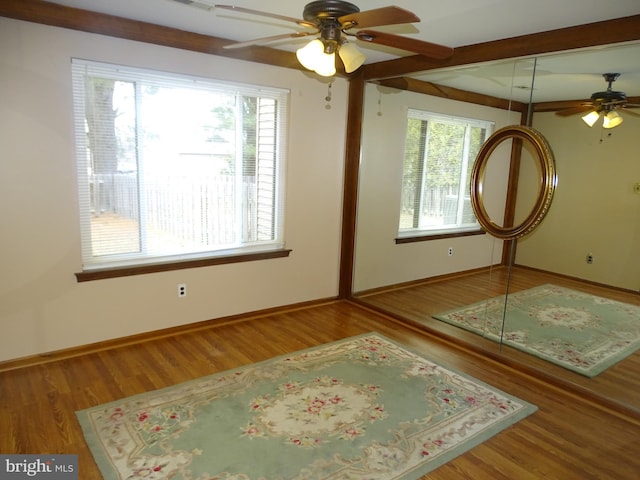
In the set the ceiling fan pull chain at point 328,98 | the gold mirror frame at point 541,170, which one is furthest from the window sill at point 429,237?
the ceiling fan pull chain at point 328,98

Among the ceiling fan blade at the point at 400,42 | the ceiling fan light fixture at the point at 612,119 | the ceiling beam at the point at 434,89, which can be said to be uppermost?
the ceiling beam at the point at 434,89

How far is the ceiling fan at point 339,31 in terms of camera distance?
5.95ft

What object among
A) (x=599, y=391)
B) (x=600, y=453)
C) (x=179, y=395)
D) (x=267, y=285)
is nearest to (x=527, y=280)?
(x=599, y=391)

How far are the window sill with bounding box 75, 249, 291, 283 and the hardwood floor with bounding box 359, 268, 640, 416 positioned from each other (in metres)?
1.27

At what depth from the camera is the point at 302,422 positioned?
2.44 m

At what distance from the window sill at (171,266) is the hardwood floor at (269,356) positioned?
553 millimetres

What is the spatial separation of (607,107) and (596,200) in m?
0.69

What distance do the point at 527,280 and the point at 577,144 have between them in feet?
4.21

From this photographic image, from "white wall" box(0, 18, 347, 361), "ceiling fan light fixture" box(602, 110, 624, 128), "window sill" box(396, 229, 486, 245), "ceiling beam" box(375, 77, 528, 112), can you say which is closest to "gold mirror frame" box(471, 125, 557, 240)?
"ceiling fan light fixture" box(602, 110, 624, 128)

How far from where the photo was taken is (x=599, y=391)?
113 inches

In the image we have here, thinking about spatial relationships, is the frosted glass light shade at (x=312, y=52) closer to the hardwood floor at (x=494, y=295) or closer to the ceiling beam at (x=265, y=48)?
the ceiling beam at (x=265, y=48)

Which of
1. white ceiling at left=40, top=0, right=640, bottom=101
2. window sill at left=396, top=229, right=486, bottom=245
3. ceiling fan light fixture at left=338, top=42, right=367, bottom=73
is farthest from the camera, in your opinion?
window sill at left=396, top=229, right=486, bottom=245

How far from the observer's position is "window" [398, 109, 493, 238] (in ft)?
14.9

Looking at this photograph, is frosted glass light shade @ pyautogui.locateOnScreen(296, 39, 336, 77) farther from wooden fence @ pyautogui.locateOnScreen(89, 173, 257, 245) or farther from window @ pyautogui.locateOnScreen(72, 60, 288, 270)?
wooden fence @ pyautogui.locateOnScreen(89, 173, 257, 245)
